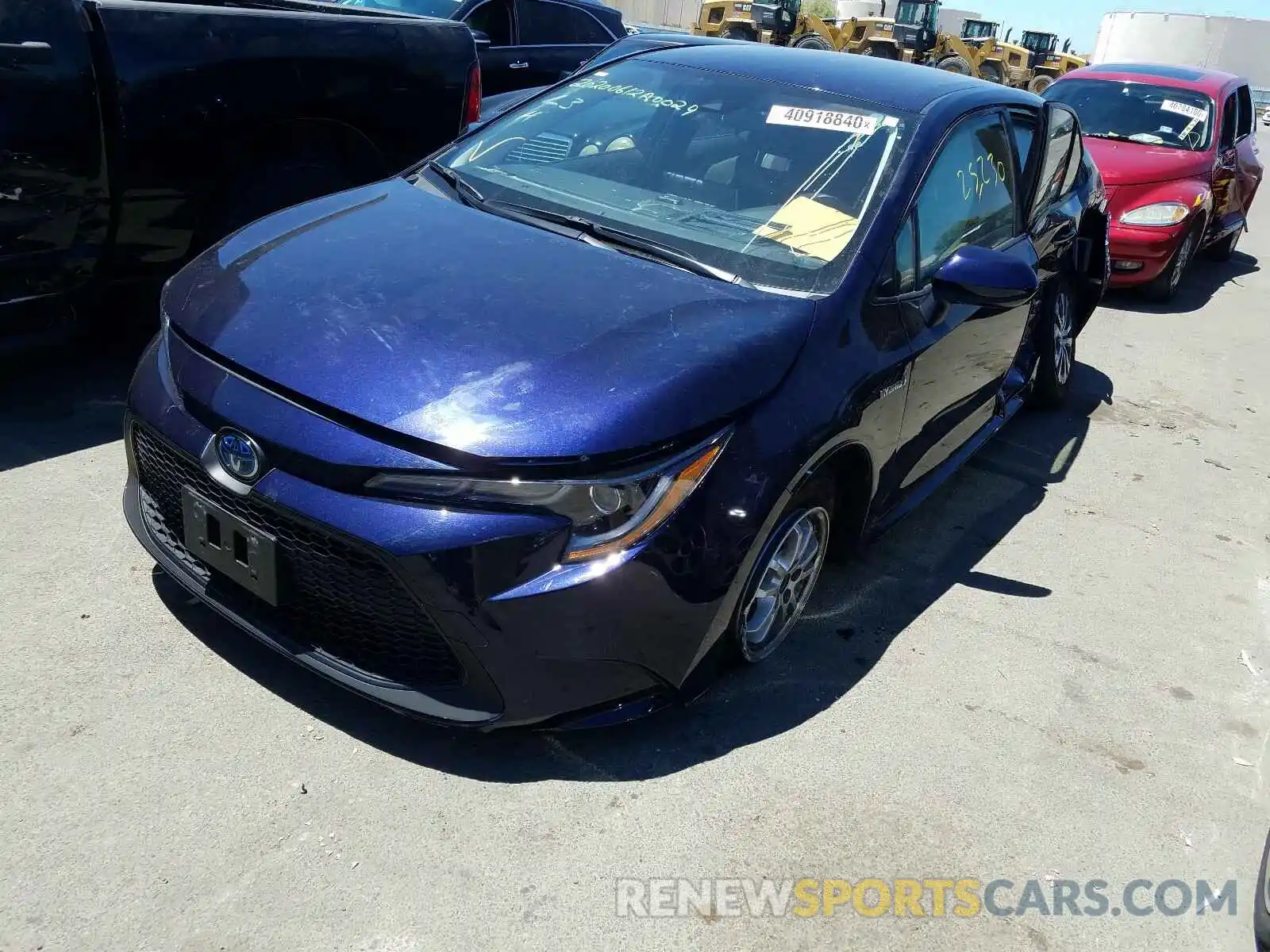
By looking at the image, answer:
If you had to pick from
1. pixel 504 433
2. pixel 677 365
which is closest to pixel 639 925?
pixel 504 433

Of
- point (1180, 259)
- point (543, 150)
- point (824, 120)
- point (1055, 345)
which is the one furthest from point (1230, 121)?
point (543, 150)

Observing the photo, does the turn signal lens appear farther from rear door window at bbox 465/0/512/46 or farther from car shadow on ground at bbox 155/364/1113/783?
rear door window at bbox 465/0/512/46

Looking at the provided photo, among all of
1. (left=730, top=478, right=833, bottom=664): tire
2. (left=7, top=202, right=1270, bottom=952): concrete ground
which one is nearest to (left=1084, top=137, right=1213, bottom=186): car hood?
(left=7, top=202, right=1270, bottom=952): concrete ground

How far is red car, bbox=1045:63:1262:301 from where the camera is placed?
7.97m

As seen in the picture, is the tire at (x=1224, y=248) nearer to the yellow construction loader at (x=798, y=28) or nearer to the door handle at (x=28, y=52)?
the door handle at (x=28, y=52)

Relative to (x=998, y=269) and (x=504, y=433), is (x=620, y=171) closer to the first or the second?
(x=998, y=269)

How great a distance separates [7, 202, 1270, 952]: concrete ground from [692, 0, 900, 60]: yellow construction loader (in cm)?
2357

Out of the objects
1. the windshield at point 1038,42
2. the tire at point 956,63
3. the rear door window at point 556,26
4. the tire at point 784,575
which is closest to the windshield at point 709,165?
the tire at point 784,575

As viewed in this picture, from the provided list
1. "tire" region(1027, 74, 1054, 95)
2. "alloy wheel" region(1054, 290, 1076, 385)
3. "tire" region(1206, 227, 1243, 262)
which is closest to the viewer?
"alloy wheel" region(1054, 290, 1076, 385)

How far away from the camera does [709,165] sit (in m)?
3.47

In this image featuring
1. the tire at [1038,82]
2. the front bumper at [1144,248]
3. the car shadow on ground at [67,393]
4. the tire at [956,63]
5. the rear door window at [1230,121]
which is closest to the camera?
the car shadow on ground at [67,393]

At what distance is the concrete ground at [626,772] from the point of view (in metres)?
2.27

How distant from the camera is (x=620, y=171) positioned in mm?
3543

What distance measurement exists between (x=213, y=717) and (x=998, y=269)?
2.54 m
